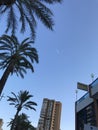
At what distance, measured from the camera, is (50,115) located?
122 m

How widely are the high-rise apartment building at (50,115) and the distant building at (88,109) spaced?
86314 millimetres

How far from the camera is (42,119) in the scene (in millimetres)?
118938

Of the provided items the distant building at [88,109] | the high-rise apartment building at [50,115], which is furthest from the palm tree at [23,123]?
the high-rise apartment building at [50,115]

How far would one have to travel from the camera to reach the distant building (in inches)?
952

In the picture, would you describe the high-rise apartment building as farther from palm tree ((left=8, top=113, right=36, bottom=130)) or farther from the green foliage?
the green foliage

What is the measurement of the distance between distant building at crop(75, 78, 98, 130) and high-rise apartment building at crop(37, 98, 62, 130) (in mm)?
86314

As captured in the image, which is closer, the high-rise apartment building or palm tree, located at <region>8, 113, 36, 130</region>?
palm tree, located at <region>8, 113, 36, 130</region>

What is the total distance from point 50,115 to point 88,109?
99.8 meters

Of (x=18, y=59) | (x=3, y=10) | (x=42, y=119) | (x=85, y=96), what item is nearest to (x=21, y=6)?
(x=3, y=10)

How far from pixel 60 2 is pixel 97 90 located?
14034 millimetres

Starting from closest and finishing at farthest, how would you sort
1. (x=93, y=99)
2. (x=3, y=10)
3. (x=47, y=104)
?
(x=3, y=10) < (x=93, y=99) < (x=47, y=104)

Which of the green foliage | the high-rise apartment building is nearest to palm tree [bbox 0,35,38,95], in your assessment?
the green foliage

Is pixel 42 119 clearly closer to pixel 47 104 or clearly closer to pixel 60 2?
pixel 47 104

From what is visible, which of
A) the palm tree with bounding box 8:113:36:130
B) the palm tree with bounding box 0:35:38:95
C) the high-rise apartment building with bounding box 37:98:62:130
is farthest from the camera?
the high-rise apartment building with bounding box 37:98:62:130
